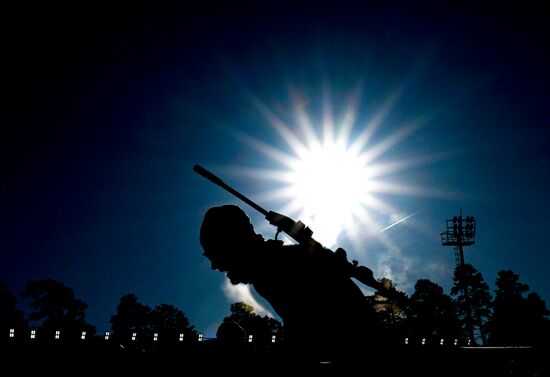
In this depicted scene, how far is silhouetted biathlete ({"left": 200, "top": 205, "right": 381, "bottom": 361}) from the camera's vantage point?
307 cm

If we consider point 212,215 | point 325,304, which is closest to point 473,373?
point 325,304

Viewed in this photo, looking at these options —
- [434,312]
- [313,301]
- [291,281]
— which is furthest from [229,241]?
[434,312]

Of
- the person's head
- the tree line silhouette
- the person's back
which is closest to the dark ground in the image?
the person's back

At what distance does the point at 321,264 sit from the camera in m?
3.30

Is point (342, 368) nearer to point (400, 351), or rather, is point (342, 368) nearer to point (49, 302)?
point (400, 351)

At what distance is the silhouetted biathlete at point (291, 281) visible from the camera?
307 cm

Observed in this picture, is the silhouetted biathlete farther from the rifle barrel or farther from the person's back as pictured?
the rifle barrel

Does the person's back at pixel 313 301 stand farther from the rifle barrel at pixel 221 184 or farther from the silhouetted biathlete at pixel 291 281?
the rifle barrel at pixel 221 184

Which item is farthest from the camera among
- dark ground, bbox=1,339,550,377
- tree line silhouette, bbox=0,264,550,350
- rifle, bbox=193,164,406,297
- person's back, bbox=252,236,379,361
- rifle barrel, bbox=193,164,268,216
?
tree line silhouette, bbox=0,264,550,350

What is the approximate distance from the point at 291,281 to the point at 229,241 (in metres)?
0.81

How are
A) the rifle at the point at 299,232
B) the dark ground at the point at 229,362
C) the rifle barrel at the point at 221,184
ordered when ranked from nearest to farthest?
the dark ground at the point at 229,362
the rifle at the point at 299,232
the rifle barrel at the point at 221,184

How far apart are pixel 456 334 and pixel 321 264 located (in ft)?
182

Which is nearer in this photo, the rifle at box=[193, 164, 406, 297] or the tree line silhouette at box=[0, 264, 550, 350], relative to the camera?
the rifle at box=[193, 164, 406, 297]

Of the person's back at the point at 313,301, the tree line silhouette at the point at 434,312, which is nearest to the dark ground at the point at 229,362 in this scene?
the person's back at the point at 313,301
